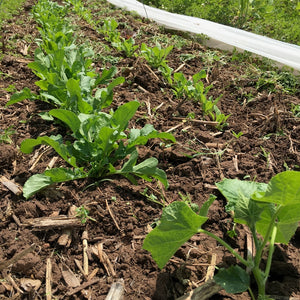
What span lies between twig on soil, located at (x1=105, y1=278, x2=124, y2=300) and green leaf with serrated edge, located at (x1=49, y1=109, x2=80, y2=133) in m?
1.05

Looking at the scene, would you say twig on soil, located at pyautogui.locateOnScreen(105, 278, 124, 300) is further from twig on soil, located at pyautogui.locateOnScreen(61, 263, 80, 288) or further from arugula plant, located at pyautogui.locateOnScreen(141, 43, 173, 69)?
arugula plant, located at pyautogui.locateOnScreen(141, 43, 173, 69)

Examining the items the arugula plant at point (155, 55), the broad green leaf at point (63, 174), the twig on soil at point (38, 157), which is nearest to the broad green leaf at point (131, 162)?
the broad green leaf at point (63, 174)

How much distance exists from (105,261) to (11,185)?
2.63 ft

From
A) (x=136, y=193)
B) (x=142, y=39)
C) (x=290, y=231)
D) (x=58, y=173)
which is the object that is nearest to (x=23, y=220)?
(x=58, y=173)

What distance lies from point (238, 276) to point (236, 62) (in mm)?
2953

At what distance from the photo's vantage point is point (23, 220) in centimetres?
169

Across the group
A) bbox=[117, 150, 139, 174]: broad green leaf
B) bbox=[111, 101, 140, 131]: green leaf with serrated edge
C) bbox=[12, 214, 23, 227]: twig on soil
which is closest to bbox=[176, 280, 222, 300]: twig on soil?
bbox=[117, 150, 139, 174]: broad green leaf

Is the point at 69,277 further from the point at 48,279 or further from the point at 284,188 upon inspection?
the point at 284,188

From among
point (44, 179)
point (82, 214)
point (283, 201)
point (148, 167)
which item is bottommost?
point (82, 214)

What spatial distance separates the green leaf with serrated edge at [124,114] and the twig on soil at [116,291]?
94 cm

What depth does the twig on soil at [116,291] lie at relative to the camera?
1307 mm

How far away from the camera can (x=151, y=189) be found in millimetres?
1950

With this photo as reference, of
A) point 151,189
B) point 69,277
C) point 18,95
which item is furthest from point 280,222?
point 18,95

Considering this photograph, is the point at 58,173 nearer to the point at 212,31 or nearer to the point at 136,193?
the point at 136,193
